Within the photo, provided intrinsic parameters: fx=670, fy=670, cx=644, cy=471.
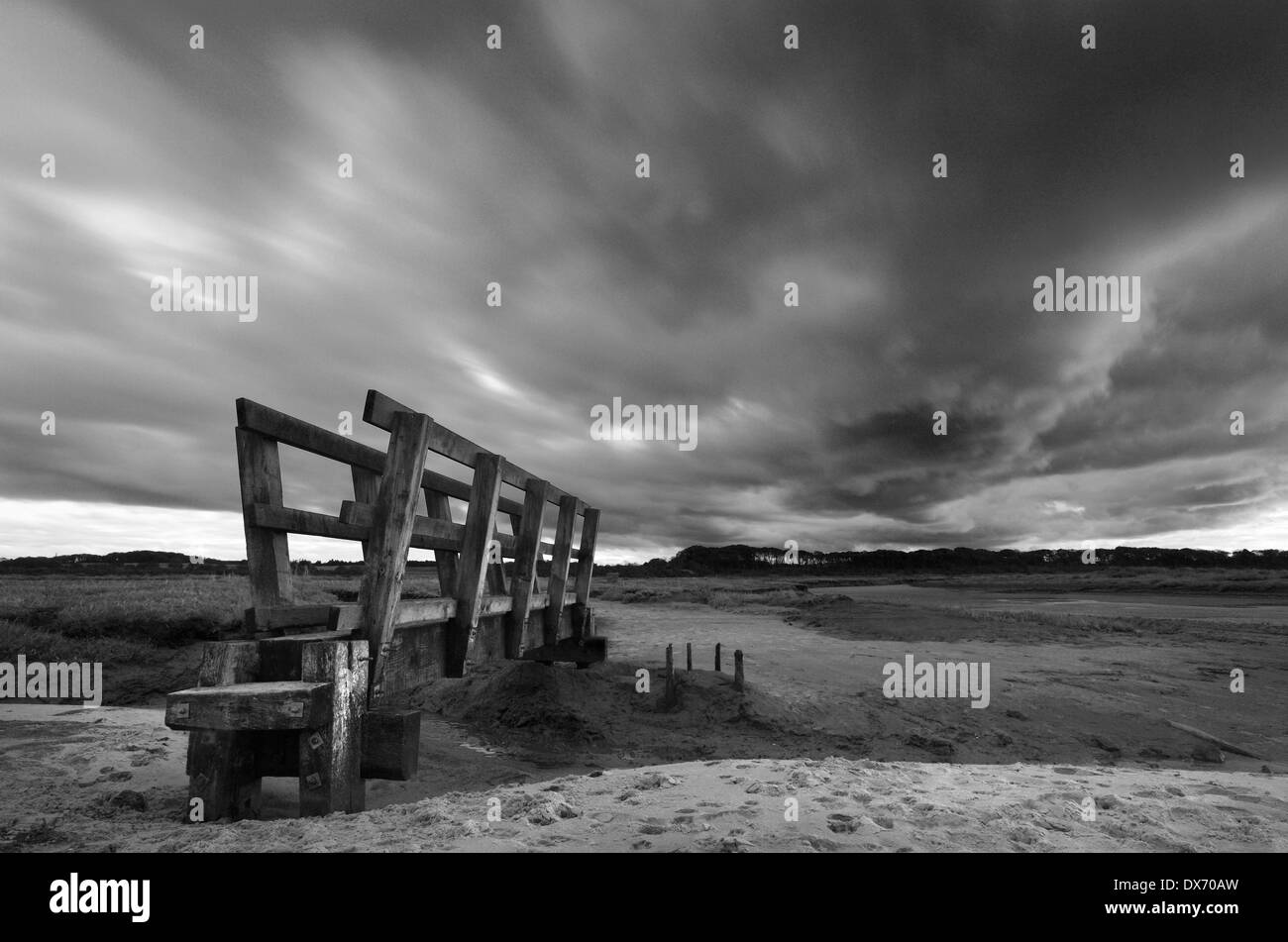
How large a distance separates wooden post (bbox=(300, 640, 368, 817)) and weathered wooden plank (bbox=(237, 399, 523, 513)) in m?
1.56

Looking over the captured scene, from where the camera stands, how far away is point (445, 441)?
5.87 m

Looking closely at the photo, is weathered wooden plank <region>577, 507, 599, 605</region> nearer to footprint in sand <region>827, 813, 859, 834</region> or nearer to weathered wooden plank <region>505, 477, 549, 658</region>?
weathered wooden plank <region>505, 477, 549, 658</region>

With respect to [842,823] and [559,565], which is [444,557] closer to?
[559,565]

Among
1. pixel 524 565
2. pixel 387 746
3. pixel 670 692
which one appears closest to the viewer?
pixel 387 746

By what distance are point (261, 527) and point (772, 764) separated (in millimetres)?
4651

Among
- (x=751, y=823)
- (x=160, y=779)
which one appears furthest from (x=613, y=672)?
(x=751, y=823)

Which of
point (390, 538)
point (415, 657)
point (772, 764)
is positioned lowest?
point (772, 764)

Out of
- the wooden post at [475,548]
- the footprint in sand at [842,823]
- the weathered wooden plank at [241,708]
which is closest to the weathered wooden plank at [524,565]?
the wooden post at [475,548]

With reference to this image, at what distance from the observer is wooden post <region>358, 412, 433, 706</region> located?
4930 mm

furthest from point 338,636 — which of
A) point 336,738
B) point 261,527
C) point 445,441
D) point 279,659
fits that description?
point 445,441

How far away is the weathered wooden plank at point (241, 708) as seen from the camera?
11.9 ft
